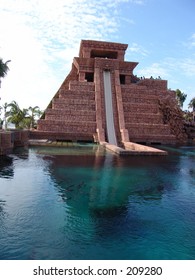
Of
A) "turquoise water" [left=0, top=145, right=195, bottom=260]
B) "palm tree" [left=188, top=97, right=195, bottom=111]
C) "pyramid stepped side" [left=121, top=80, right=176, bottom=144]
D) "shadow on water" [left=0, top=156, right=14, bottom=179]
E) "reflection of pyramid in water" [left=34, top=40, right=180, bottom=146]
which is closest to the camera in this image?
"turquoise water" [left=0, top=145, right=195, bottom=260]

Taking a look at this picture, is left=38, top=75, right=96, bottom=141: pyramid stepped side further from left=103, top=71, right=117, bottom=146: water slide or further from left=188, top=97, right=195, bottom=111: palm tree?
left=188, top=97, right=195, bottom=111: palm tree

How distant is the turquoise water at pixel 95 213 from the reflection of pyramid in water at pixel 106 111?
1625 centimetres

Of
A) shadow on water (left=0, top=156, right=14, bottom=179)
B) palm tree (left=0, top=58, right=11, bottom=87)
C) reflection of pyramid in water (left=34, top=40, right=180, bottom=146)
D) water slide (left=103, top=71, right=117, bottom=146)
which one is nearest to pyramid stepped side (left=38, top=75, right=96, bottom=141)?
reflection of pyramid in water (left=34, top=40, right=180, bottom=146)

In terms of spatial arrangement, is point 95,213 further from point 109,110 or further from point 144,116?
point 144,116

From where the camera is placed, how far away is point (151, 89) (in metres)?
38.9

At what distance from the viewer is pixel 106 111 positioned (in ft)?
109

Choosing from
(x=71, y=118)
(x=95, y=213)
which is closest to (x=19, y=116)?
(x=71, y=118)

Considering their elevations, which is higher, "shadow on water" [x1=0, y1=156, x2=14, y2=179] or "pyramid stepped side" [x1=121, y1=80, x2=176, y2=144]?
"pyramid stepped side" [x1=121, y1=80, x2=176, y2=144]

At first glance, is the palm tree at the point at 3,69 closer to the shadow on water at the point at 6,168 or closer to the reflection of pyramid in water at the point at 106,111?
the reflection of pyramid in water at the point at 106,111

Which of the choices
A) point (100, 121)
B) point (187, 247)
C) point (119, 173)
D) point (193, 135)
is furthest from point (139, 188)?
point (193, 135)

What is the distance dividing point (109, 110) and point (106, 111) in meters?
0.40

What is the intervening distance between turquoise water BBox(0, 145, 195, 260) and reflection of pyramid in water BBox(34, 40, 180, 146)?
1625 centimetres

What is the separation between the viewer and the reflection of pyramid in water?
101 feet

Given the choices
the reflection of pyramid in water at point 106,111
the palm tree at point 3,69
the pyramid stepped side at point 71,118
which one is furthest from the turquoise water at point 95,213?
the reflection of pyramid in water at point 106,111
